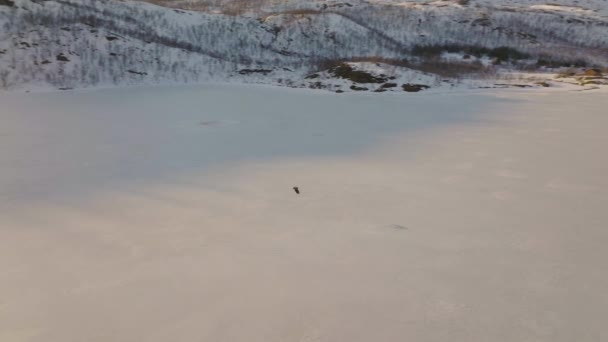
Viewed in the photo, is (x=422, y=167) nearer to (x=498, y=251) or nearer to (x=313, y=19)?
(x=498, y=251)

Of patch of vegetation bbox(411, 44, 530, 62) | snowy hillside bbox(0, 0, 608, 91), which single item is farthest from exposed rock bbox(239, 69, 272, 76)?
patch of vegetation bbox(411, 44, 530, 62)

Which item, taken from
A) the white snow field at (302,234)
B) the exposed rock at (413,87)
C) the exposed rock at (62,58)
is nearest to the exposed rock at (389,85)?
the exposed rock at (413,87)

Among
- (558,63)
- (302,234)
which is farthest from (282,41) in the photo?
(302,234)

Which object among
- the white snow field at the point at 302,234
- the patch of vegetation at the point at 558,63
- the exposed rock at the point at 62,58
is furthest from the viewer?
the patch of vegetation at the point at 558,63

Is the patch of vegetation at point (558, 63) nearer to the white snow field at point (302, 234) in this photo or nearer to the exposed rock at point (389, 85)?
the exposed rock at point (389, 85)

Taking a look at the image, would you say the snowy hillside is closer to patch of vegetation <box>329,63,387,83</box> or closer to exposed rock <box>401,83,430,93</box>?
patch of vegetation <box>329,63,387,83</box>

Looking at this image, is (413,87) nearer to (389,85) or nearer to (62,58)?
(389,85)
